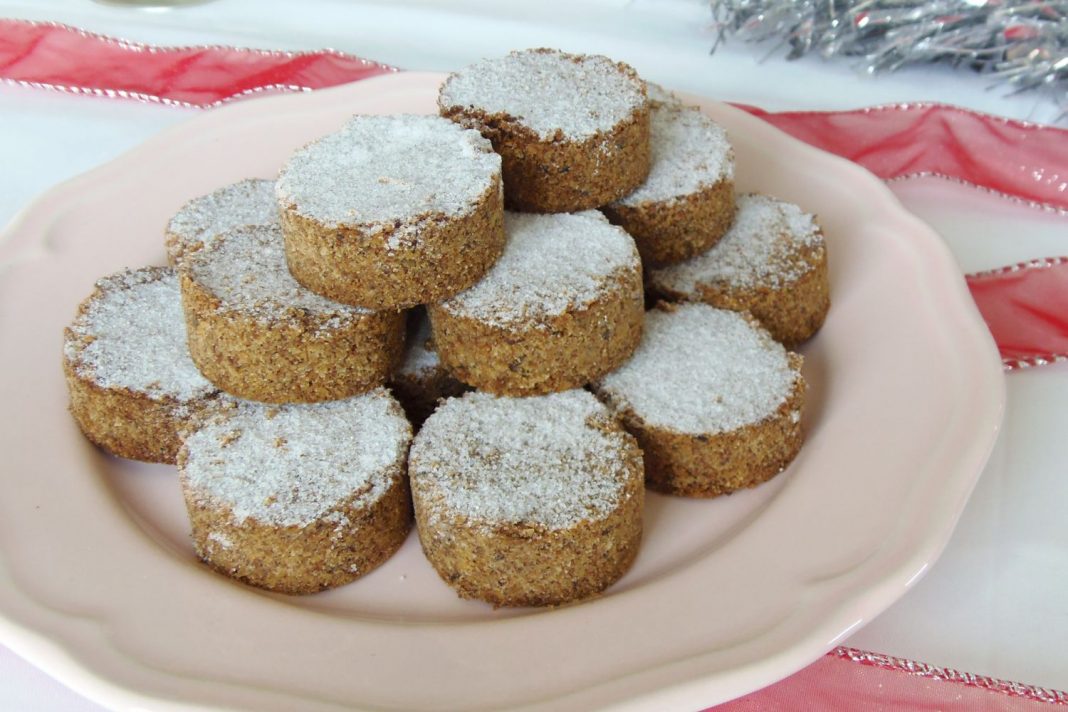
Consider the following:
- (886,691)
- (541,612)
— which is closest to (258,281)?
(541,612)

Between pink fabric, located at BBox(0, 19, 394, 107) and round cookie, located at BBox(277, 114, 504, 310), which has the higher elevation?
round cookie, located at BBox(277, 114, 504, 310)

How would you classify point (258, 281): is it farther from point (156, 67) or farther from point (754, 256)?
point (156, 67)

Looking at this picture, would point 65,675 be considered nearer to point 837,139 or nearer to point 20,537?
point 20,537

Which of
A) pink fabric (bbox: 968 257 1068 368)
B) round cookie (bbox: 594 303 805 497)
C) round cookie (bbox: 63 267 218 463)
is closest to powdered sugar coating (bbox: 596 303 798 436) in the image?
round cookie (bbox: 594 303 805 497)

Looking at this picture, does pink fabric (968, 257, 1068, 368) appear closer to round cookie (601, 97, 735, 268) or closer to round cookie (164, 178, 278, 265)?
round cookie (601, 97, 735, 268)

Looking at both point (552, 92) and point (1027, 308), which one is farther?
point (1027, 308)

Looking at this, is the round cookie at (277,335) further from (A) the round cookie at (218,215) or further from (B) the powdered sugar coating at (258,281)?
(A) the round cookie at (218,215)

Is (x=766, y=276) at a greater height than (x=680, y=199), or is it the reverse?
(x=680, y=199)

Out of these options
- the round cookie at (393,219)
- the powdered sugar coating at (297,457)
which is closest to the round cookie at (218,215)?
the round cookie at (393,219)
